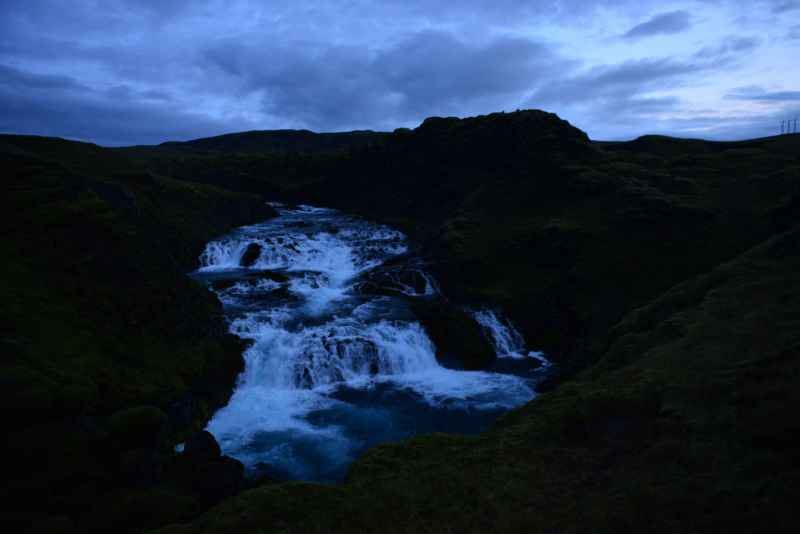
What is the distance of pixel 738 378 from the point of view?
31.2 feet

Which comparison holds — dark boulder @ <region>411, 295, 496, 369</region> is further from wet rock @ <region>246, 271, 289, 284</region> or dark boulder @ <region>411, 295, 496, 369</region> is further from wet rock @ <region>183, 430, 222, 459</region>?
wet rock @ <region>183, 430, 222, 459</region>

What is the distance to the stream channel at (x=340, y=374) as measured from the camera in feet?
64.0

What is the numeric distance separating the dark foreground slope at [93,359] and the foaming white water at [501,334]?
59.7ft

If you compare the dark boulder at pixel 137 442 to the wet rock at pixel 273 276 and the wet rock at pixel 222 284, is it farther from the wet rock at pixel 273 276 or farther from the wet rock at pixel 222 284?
the wet rock at pixel 273 276

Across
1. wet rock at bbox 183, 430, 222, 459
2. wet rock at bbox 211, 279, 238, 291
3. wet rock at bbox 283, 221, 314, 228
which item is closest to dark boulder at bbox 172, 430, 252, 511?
wet rock at bbox 183, 430, 222, 459

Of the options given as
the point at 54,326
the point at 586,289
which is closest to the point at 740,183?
the point at 586,289

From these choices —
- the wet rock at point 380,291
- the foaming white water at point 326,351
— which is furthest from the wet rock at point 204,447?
the wet rock at point 380,291

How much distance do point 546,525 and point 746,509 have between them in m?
3.08

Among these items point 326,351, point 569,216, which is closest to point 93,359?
point 326,351

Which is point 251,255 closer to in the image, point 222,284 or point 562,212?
point 222,284

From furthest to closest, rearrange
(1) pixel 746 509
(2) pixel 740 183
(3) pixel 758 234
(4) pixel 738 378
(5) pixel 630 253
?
(2) pixel 740 183
(5) pixel 630 253
(3) pixel 758 234
(4) pixel 738 378
(1) pixel 746 509

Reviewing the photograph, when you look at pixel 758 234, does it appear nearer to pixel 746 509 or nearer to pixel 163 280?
pixel 746 509

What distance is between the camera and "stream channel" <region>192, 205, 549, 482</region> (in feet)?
64.0

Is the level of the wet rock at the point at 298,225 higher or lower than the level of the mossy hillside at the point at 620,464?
higher
